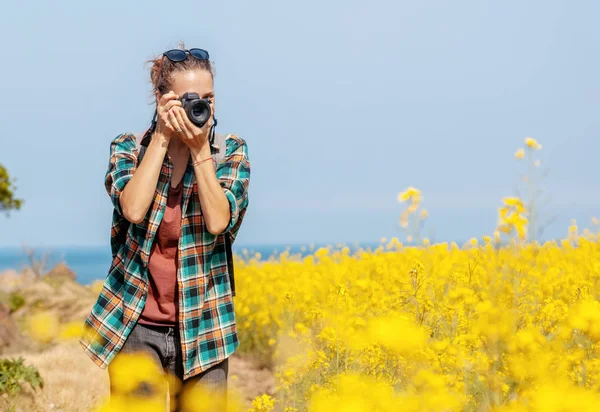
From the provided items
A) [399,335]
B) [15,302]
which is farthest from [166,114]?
[15,302]

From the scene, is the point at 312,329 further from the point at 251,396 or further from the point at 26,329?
A: the point at 26,329

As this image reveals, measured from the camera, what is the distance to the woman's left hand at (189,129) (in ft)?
7.82

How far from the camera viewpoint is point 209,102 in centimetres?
246

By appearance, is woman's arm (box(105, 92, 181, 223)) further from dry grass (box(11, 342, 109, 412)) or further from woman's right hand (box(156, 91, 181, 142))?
dry grass (box(11, 342, 109, 412))

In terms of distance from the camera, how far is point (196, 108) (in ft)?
7.88

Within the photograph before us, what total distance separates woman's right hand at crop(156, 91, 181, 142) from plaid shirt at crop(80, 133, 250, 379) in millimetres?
121

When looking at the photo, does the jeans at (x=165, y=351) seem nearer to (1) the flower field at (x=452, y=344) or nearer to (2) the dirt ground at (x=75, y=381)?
(1) the flower field at (x=452, y=344)

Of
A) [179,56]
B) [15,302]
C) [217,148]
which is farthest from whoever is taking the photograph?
[15,302]

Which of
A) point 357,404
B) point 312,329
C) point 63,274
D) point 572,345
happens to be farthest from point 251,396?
point 63,274

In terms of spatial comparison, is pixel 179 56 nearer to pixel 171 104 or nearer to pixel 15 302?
pixel 171 104

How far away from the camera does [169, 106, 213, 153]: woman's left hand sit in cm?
238

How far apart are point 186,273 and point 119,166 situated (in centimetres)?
42

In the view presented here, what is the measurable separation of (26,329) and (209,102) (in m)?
6.50

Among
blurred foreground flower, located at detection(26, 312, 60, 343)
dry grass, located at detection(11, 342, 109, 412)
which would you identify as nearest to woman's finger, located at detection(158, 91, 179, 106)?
dry grass, located at detection(11, 342, 109, 412)
